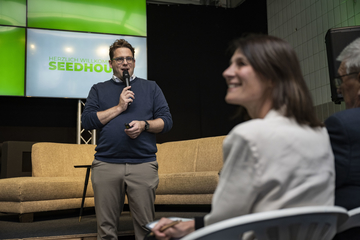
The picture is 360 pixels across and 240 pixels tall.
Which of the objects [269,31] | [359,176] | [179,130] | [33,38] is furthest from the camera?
[179,130]

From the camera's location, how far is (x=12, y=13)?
16.4 ft

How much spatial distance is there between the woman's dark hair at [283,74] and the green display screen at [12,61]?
4705 mm

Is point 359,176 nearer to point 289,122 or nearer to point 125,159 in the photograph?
point 289,122

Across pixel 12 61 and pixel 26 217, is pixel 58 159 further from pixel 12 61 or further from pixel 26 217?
pixel 12 61

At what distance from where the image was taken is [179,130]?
5.94 m

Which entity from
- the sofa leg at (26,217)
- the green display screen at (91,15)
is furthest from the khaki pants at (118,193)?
the green display screen at (91,15)

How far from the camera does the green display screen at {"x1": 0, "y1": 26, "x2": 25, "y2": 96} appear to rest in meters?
4.86

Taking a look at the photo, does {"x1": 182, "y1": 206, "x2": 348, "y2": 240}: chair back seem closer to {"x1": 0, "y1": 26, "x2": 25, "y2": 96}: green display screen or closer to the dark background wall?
{"x1": 0, "y1": 26, "x2": 25, "y2": 96}: green display screen

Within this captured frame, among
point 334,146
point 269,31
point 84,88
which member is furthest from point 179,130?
point 334,146

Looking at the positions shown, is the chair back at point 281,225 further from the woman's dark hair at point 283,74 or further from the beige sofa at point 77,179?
the beige sofa at point 77,179

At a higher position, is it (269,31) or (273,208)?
(269,31)

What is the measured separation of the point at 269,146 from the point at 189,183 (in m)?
3.02

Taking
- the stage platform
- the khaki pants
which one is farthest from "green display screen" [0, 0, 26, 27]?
the khaki pants

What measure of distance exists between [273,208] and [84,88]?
4711 millimetres
